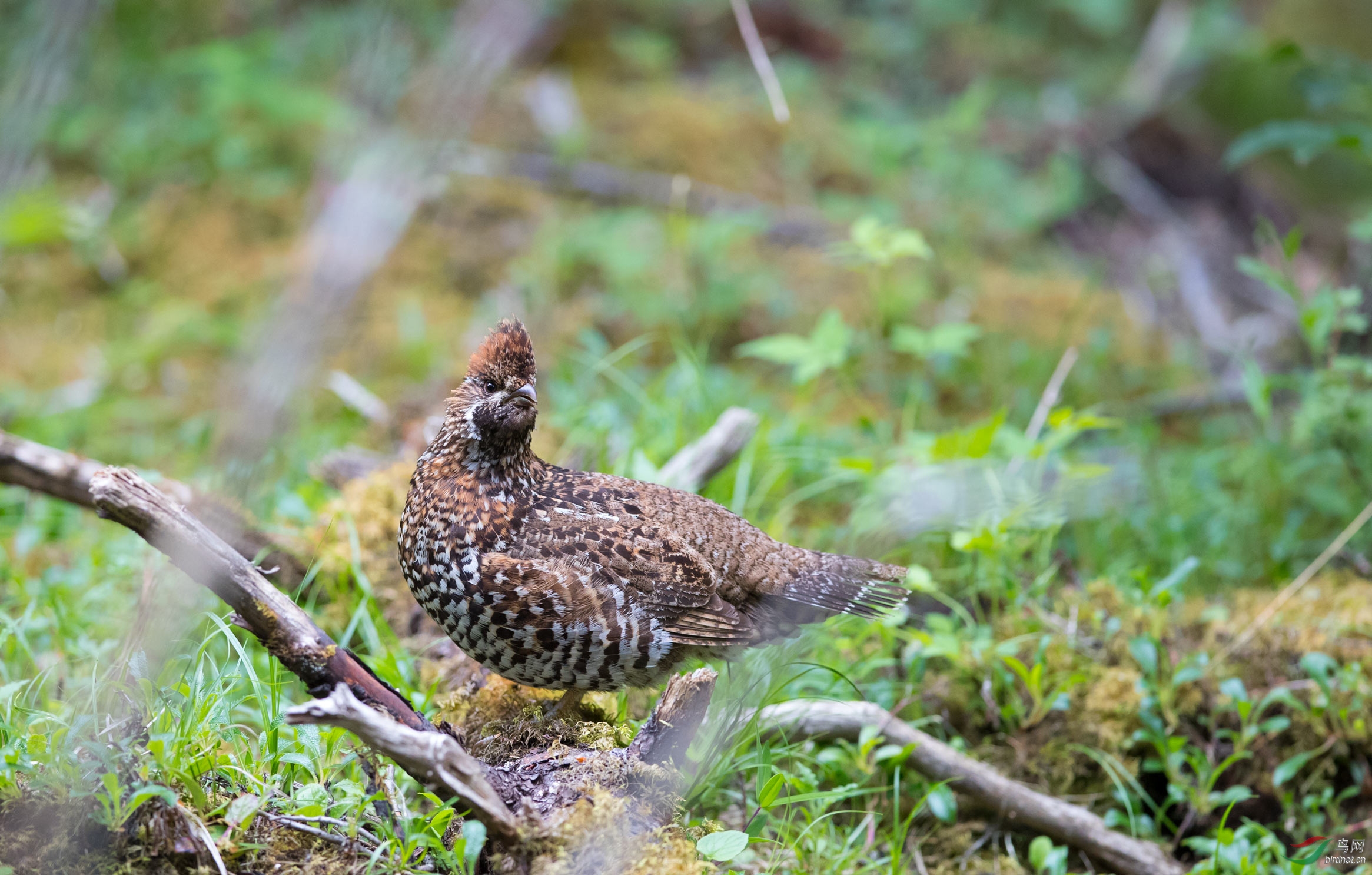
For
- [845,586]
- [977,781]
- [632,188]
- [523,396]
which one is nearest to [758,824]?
[845,586]

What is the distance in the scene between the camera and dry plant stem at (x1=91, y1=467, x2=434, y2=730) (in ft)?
7.69

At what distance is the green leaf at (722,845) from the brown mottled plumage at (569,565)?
0.57 m

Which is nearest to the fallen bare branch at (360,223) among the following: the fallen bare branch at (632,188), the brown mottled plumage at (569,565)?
the brown mottled plumage at (569,565)

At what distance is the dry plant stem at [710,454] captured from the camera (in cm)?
409

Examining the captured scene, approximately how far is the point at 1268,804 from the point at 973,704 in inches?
42.4

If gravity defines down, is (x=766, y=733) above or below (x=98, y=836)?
below

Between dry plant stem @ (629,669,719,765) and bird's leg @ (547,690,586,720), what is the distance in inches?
17.2

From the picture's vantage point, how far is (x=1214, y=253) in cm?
872

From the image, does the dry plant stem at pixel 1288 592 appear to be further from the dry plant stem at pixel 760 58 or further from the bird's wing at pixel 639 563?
the dry plant stem at pixel 760 58

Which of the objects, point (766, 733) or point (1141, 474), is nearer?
point (766, 733)

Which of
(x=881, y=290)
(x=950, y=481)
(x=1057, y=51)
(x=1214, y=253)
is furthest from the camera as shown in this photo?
(x=1057, y=51)

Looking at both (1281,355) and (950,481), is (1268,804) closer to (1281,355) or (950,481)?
(950,481)

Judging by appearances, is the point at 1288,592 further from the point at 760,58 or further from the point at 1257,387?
the point at 760,58

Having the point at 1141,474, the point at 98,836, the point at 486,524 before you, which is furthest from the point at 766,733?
the point at 1141,474
